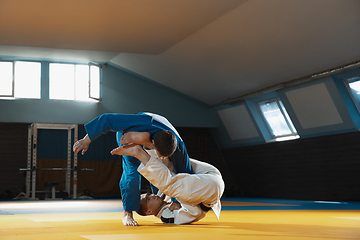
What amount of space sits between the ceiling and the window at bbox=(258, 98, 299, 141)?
34.0 inches

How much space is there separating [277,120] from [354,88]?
2.64 metres

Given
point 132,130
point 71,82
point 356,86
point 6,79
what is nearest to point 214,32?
point 356,86

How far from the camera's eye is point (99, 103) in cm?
1096

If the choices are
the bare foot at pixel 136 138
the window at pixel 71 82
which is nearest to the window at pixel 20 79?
the window at pixel 71 82

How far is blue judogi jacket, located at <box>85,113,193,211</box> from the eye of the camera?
287cm

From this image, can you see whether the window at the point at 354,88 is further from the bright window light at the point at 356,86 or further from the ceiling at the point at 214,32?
the ceiling at the point at 214,32

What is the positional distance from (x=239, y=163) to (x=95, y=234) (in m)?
9.76

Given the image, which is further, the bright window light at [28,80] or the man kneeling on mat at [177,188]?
the bright window light at [28,80]

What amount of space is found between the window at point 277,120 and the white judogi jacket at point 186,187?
6.78 meters

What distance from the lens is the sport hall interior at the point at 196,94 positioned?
19.8 feet

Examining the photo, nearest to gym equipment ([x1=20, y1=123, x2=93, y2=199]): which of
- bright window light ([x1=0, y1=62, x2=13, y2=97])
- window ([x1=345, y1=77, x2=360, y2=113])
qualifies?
bright window light ([x1=0, y1=62, x2=13, y2=97])

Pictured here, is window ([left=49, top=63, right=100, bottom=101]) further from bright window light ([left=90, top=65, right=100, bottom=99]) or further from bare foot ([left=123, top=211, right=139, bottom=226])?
bare foot ([left=123, top=211, right=139, bottom=226])

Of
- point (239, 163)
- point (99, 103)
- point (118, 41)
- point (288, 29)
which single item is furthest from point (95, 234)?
point (239, 163)

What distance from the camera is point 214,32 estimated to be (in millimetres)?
7289
